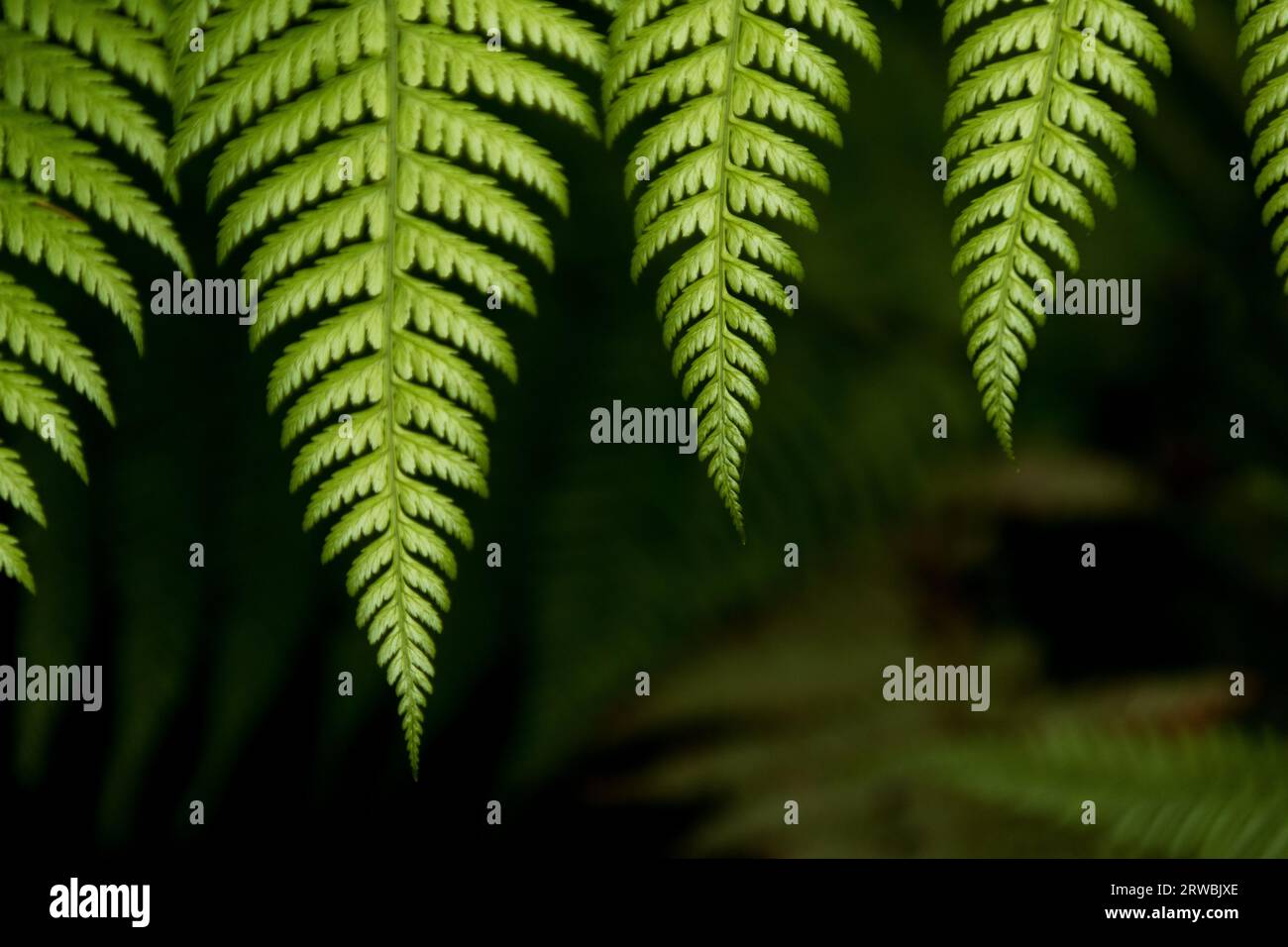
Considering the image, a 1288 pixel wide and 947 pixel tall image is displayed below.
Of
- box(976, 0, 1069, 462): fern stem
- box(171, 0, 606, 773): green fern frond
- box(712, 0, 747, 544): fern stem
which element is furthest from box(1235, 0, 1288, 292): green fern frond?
box(171, 0, 606, 773): green fern frond

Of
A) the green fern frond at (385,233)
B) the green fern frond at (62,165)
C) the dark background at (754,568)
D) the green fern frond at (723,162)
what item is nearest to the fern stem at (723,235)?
the green fern frond at (723,162)

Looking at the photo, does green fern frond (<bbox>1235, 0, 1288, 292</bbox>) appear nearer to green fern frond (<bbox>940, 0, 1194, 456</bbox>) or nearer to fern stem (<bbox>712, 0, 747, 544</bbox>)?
green fern frond (<bbox>940, 0, 1194, 456</bbox>)

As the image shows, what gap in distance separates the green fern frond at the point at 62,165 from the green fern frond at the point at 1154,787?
183 cm

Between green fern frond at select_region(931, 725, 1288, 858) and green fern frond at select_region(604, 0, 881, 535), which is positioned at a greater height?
green fern frond at select_region(604, 0, 881, 535)

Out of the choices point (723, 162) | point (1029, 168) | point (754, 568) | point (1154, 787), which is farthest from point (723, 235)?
point (1154, 787)

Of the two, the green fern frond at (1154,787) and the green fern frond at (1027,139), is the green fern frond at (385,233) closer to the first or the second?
the green fern frond at (1027,139)

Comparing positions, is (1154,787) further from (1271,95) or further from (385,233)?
(385,233)

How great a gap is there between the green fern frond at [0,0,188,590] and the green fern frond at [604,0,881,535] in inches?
21.5

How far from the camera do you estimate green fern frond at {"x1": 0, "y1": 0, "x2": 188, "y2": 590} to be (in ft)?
3.67

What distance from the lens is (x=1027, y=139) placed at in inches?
→ 46.1

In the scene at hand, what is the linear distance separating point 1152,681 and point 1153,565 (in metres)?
0.32

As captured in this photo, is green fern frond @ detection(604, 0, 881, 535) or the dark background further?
the dark background
